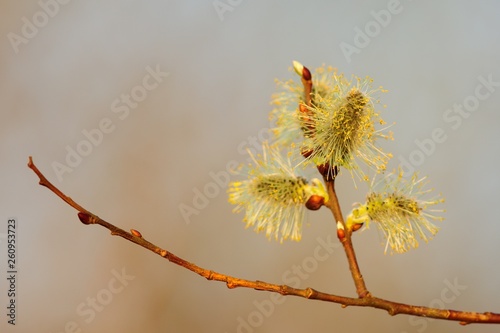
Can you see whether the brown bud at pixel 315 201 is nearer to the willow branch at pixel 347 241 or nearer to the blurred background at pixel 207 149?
the willow branch at pixel 347 241

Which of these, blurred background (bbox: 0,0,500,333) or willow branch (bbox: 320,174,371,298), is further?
blurred background (bbox: 0,0,500,333)

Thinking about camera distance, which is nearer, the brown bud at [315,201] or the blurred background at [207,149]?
the brown bud at [315,201]

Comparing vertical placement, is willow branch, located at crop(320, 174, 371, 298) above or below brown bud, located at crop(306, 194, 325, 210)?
below

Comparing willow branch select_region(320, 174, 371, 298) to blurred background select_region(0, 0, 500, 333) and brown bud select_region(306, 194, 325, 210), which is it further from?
blurred background select_region(0, 0, 500, 333)

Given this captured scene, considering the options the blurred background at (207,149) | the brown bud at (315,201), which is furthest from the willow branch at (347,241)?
the blurred background at (207,149)

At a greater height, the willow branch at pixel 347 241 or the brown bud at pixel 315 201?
the brown bud at pixel 315 201

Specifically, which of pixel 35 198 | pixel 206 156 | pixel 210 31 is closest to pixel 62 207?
pixel 35 198

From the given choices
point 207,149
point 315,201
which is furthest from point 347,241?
point 207,149

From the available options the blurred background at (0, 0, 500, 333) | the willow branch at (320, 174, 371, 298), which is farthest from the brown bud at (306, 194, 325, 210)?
the blurred background at (0, 0, 500, 333)
